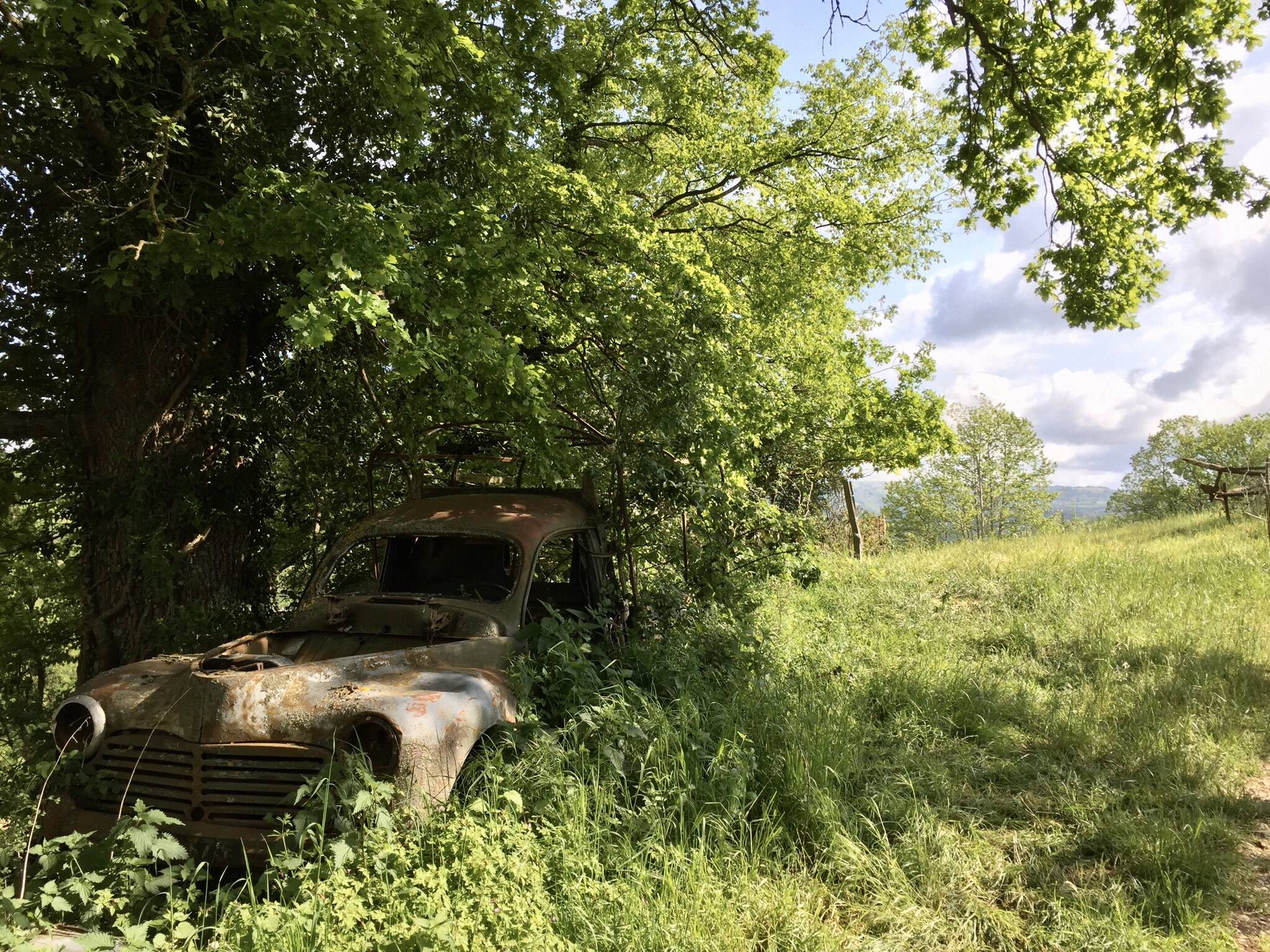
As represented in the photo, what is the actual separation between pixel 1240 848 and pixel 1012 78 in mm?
7626

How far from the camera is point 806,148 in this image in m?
13.6

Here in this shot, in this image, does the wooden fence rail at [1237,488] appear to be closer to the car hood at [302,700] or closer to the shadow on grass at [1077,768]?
the shadow on grass at [1077,768]

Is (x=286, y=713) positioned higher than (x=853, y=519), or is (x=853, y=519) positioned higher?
(x=853, y=519)

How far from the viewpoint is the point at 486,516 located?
5484 mm

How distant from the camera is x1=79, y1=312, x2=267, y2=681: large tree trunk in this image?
668cm

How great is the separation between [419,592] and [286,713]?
2.07 meters

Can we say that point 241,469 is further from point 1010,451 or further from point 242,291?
point 1010,451

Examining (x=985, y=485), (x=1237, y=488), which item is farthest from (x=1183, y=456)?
(x=1237, y=488)

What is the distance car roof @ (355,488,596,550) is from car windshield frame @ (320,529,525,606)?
0.02 meters

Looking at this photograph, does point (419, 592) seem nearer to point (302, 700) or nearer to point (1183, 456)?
point (302, 700)

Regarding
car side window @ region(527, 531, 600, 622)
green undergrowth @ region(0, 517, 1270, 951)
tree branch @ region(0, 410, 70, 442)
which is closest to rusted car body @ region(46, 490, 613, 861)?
green undergrowth @ region(0, 517, 1270, 951)

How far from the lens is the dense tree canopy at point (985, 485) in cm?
5288

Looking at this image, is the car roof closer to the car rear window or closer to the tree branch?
the car rear window

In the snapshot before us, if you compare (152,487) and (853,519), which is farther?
(853,519)
